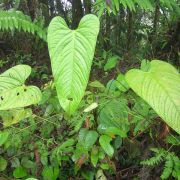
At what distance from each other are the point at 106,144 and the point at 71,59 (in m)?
0.35

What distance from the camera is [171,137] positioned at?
4.23ft

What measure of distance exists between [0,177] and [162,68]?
0.82 meters

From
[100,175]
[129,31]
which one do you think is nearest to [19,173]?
[100,175]

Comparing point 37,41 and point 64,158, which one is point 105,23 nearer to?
point 37,41

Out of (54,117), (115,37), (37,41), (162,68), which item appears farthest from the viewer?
(37,41)

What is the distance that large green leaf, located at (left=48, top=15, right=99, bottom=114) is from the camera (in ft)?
3.61

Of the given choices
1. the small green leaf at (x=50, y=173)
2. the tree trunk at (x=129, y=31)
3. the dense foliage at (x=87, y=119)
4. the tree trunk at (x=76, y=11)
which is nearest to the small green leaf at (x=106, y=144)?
the dense foliage at (x=87, y=119)

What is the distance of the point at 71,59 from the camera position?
45.3 inches

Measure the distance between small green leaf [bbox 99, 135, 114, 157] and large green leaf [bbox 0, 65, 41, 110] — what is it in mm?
287

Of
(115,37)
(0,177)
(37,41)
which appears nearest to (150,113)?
(0,177)

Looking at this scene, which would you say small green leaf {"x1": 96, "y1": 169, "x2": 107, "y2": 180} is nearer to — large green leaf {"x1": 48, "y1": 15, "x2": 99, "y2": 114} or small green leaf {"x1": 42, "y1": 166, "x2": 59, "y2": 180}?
small green leaf {"x1": 42, "y1": 166, "x2": 59, "y2": 180}

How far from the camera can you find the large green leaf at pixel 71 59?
1100 millimetres

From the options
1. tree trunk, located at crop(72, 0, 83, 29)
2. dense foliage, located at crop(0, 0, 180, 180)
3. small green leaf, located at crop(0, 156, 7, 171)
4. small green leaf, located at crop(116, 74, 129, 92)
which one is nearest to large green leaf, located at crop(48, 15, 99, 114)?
dense foliage, located at crop(0, 0, 180, 180)

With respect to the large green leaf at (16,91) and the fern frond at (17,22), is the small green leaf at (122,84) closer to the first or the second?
the large green leaf at (16,91)
